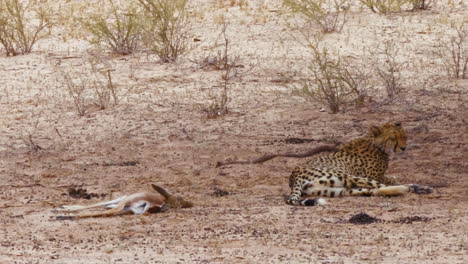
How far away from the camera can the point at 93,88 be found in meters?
13.3

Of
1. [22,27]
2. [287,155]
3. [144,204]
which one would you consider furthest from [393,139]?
[22,27]

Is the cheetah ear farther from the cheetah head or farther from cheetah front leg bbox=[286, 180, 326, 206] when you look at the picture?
cheetah front leg bbox=[286, 180, 326, 206]

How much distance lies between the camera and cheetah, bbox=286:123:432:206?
28.4 feet

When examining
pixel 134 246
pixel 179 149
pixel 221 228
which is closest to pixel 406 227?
pixel 221 228

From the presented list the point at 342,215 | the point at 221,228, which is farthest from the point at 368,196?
the point at 221,228

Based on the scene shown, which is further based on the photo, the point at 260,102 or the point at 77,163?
the point at 260,102

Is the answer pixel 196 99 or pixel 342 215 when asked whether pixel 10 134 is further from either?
pixel 342 215

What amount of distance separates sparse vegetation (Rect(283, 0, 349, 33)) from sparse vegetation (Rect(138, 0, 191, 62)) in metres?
1.60

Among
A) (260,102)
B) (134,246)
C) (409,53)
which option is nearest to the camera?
(134,246)

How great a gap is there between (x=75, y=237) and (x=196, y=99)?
5432 mm

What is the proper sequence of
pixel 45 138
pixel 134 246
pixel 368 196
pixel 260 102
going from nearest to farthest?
pixel 134 246 < pixel 368 196 < pixel 45 138 < pixel 260 102

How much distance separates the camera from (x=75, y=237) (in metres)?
7.52

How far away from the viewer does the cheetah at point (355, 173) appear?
8.66 metres

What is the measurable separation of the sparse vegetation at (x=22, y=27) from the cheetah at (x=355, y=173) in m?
6.85
